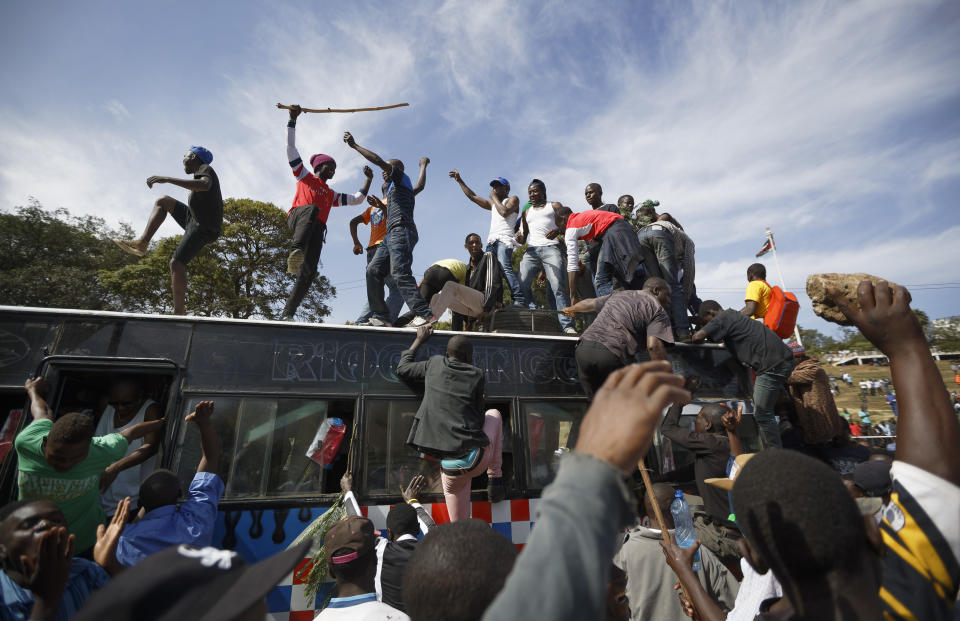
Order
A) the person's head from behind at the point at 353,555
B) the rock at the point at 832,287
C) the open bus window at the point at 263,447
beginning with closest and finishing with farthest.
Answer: the rock at the point at 832,287 → the person's head from behind at the point at 353,555 → the open bus window at the point at 263,447

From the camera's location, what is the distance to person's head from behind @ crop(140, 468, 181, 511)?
2850mm

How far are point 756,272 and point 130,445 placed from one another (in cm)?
656

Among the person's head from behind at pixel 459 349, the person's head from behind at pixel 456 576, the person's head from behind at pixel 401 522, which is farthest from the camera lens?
the person's head from behind at pixel 459 349

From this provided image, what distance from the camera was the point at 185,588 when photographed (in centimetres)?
101

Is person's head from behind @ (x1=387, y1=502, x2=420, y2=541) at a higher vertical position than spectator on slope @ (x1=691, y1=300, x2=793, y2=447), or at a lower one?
lower

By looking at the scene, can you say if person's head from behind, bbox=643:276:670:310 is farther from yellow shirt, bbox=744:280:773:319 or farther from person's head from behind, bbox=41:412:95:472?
person's head from behind, bbox=41:412:95:472

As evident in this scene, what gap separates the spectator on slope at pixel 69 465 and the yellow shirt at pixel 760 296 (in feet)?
20.4

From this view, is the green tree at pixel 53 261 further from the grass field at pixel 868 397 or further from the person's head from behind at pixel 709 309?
the grass field at pixel 868 397

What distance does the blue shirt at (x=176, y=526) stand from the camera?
264cm

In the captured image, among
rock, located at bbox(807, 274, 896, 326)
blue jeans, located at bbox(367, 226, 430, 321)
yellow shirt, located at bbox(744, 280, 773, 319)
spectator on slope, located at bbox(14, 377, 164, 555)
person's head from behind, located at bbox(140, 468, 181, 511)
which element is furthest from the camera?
yellow shirt, located at bbox(744, 280, 773, 319)

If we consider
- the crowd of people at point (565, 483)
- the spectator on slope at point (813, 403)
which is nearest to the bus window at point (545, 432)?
the crowd of people at point (565, 483)

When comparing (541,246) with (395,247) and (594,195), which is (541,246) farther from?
(395,247)

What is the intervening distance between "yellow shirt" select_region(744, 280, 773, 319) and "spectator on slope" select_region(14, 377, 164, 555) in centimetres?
622

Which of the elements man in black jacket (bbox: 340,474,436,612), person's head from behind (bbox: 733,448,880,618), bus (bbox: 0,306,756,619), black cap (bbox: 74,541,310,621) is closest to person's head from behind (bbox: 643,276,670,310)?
bus (bbox: 0,306,756,619)
